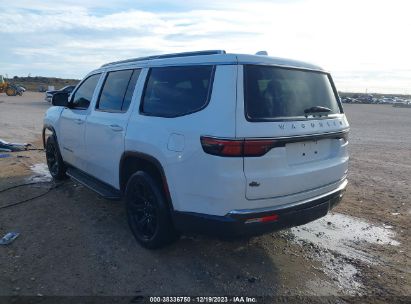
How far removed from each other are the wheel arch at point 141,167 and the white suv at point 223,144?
0.6 inches

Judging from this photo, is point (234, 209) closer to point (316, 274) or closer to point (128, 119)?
point (316, 274)

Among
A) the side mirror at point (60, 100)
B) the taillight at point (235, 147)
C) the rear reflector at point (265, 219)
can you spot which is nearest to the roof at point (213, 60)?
the taillight at point (235, 147)

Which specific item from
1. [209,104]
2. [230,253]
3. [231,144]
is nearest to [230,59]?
[209,104]

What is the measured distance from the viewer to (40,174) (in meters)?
7.41

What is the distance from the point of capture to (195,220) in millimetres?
3432

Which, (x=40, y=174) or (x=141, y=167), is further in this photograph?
(x=40, y=174)

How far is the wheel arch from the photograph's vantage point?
3.70 m

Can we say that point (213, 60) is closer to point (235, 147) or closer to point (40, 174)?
point (235, 147)

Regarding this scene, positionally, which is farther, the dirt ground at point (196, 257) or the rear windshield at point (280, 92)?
the dirt ground at point (196, 257)

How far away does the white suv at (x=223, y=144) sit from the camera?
3.21m

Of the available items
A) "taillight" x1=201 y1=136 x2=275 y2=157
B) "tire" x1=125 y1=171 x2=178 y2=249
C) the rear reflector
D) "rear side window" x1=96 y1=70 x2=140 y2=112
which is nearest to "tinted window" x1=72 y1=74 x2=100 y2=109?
"rear side window" x1=96 y1=70 x2=140 y2=112

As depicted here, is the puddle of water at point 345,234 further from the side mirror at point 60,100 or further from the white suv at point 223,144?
the side mirror at point 60,100

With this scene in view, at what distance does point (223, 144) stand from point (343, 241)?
2403 mm

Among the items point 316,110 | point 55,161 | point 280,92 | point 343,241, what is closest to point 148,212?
point 280,92
